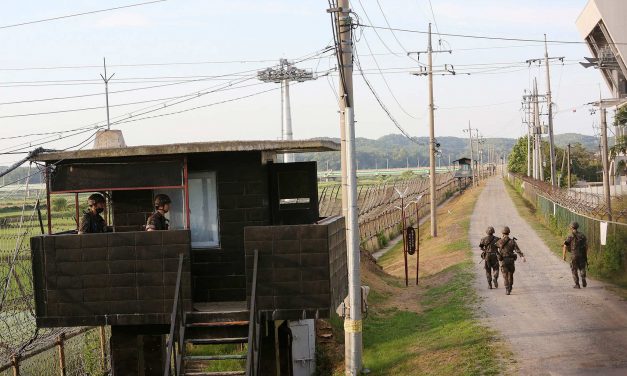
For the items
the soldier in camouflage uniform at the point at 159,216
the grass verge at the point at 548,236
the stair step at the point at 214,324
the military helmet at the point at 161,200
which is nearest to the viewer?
the stair step at the point at 214,324

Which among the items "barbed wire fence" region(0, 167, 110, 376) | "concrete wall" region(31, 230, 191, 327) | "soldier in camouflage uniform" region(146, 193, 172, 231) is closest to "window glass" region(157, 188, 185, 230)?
"soldier in camouflage uniform" region(146, 193, 172, 231)

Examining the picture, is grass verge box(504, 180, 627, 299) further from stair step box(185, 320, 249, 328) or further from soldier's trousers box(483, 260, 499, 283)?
stair step box(185, 320, 249, 328)

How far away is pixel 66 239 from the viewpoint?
13492 millimetres

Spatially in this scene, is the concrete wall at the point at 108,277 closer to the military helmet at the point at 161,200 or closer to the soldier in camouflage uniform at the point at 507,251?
the military helmet at the point at 161,200

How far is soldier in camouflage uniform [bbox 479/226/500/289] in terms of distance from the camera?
2269cm

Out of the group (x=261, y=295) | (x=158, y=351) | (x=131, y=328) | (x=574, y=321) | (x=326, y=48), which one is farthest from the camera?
(x=326, y=48)

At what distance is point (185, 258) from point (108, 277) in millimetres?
1221

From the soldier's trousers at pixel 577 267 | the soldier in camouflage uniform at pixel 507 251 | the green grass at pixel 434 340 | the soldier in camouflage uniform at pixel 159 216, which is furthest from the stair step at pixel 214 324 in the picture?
the soldier's trousers at pixel 577 267

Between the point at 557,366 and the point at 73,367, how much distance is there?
1005 cm

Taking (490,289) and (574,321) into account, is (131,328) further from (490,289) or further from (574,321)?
(490,289)

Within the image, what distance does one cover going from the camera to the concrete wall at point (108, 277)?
13266 mm

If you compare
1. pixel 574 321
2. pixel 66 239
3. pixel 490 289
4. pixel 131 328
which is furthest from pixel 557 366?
pixel 490 289

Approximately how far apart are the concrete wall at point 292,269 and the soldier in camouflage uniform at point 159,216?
1.40 metres

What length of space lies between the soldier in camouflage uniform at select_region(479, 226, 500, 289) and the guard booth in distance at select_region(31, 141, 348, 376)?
8803 millimetres
